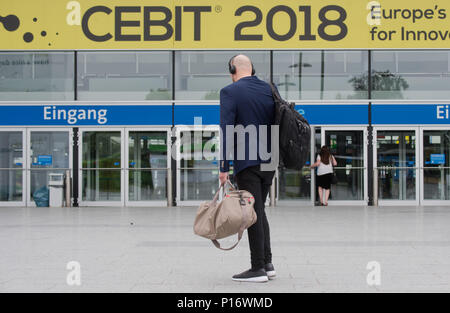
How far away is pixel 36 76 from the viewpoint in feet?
47.5

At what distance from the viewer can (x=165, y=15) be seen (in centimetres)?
1427

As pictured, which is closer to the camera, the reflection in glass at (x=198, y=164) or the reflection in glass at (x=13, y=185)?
the reflection in glass at (x=198, y=164)

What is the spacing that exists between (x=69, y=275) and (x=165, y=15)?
991 centimetres

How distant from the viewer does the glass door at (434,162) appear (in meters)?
14.2

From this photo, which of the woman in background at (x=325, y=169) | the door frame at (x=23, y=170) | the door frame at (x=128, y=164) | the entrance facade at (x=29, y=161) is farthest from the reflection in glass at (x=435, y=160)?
the door frame at (x=23, y=170)

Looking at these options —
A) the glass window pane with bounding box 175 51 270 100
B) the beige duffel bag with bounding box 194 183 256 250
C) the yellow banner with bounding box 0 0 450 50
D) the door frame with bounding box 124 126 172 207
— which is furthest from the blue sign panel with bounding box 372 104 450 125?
the beige duffel bag with bounding box 194 183 256 250

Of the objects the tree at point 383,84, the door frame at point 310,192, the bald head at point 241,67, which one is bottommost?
the door frame at point 310,192

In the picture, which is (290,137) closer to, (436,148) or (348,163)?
(348,163)

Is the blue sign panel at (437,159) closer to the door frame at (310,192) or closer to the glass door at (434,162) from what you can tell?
the glass door at (434,162)

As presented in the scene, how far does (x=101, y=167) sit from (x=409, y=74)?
782 cm

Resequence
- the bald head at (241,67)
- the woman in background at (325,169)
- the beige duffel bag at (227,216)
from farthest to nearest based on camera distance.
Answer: the woman in background at (325,169) < the bald head at (241,67) < the beige duffel bag at (227,216)

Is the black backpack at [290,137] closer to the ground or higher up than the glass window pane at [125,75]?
closer to the ground

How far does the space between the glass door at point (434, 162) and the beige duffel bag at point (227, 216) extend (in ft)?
34.1

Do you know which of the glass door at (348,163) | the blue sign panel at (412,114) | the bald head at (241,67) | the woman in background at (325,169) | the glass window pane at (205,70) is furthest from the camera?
the glass window pane at (205,70)
